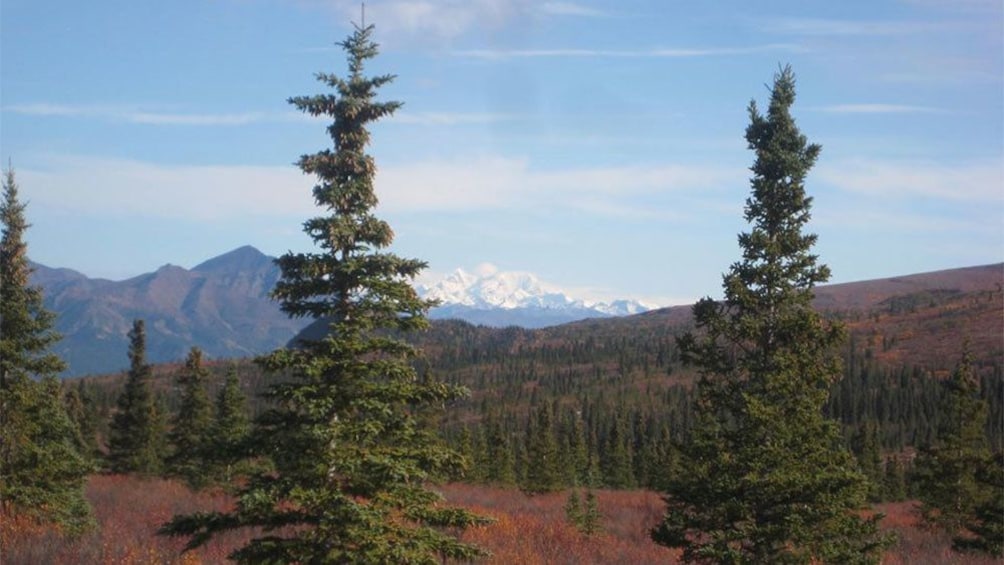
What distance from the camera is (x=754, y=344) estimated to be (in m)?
16.5

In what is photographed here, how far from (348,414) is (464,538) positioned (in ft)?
36.8

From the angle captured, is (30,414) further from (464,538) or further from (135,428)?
(135,428)

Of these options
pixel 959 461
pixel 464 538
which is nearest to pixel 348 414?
pixel 464 538

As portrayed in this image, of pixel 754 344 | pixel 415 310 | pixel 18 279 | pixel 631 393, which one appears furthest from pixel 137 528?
pixel 631 393

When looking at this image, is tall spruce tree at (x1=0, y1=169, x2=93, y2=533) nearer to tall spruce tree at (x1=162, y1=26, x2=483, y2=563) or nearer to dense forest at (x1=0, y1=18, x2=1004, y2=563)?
dense forest at (x1=0, y1=18, x2=1004, y2=563)

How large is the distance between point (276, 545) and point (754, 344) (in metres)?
10.0

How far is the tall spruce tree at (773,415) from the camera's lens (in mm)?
15148

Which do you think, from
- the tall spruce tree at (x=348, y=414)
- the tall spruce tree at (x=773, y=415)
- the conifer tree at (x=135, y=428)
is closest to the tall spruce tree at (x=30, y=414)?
the tall spruce tree at (x=348, y=414)

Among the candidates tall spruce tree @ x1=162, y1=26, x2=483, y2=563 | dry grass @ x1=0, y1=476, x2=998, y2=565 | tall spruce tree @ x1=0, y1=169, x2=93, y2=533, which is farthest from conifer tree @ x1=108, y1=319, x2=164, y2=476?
tall spruce tree @ x1=162, y1=26, x2=483, y2=563

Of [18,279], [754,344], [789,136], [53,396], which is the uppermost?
[789,136]

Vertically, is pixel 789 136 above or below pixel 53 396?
above

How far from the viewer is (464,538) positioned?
2109 cm

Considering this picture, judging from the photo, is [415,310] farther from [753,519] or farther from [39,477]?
[39,477]

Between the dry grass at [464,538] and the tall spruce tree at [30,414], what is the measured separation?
103 cm
